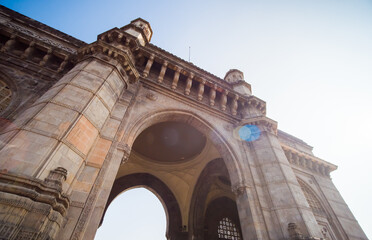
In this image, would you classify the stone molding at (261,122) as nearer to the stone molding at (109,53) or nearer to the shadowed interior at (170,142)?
the shadowed interior at (170,142)

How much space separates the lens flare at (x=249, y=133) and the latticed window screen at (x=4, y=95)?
7.62m

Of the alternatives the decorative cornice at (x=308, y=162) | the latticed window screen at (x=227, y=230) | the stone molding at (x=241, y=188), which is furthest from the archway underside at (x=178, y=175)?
the decorative cornice at (x=308, y=162)

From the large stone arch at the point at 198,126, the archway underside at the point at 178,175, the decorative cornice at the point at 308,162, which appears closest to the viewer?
the large stone arch at the point at 198,126

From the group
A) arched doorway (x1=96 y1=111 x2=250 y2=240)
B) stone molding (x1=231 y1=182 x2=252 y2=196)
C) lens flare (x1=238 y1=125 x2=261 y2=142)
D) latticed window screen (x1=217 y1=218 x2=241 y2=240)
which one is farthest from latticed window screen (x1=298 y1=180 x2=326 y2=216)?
stone molding (x1=231 y1=182 x2=252 y2=196)

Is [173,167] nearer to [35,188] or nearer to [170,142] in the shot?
[170,142]

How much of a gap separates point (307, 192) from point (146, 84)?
1072 centimetres

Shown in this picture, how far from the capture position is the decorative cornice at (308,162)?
36.6 ft

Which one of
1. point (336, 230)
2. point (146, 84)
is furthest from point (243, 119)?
point (336, 230)

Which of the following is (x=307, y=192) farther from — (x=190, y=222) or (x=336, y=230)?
(x=190, y=222)

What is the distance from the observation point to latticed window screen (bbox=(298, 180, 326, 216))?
31.7 ft

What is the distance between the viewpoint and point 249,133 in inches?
297

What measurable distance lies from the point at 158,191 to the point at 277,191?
7611 mm

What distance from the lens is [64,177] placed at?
3.09m

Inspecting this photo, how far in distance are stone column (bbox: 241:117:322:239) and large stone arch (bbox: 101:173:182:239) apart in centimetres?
660
